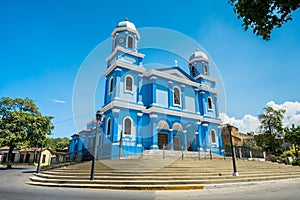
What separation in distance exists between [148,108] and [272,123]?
26744 millimetres

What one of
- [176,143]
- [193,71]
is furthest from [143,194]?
[193,71]

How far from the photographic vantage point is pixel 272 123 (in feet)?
114

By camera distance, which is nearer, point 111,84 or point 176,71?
point 111,84

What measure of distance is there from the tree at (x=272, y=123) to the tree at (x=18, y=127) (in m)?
35.3

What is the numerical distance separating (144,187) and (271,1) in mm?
8016

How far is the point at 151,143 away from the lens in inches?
740

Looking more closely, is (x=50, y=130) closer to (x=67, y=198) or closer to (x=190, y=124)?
(x=190, y=124)

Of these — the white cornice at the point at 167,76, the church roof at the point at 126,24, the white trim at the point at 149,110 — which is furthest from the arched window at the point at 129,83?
the church roof at the point at 126,24

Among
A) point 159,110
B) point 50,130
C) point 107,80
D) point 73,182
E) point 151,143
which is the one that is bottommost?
point 73,182

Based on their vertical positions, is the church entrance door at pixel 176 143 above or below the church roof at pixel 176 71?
below

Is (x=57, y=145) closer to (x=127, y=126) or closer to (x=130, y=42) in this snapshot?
(x=127, y=126)

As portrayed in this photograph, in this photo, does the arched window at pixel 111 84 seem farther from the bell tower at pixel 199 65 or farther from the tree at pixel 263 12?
the tree at pixel 263 12

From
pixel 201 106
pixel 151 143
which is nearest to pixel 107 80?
pixel 151 143

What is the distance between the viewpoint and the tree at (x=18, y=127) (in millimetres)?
22297
